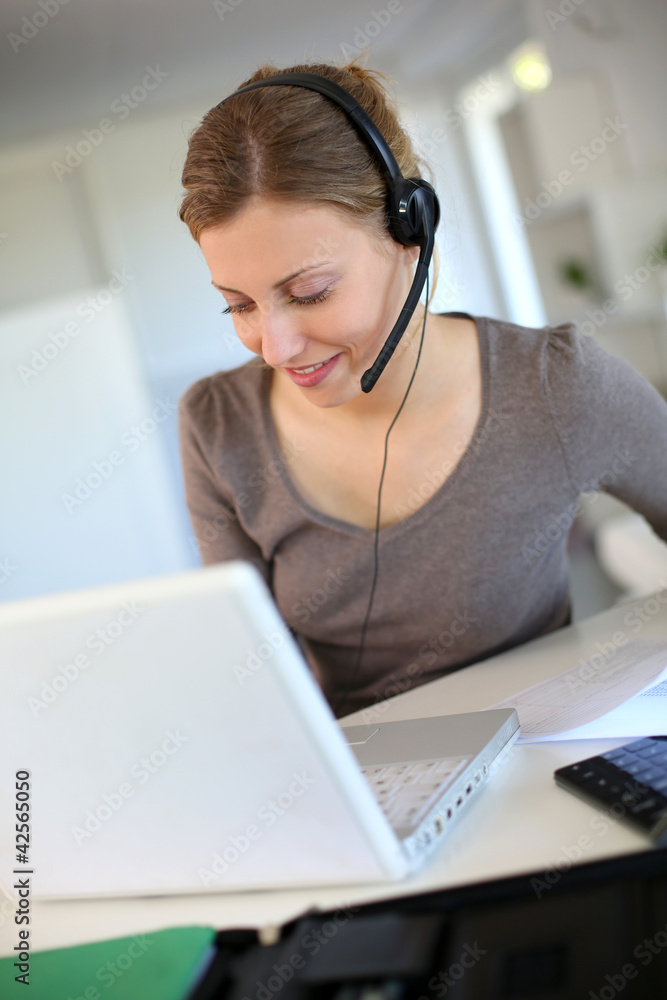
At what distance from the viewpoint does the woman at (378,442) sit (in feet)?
3.07

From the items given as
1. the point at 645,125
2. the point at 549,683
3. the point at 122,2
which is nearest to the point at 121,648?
the point at 549,683

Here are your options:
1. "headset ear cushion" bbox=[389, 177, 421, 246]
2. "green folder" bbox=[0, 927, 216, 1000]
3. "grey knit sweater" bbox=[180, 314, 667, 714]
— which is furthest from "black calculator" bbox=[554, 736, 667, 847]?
"headset ear cushion" bbox=[389, 177, 421, 246]

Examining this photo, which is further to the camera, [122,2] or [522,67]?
[522,67]

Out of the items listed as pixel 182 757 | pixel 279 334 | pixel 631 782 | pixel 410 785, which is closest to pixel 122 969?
pixel 182 757

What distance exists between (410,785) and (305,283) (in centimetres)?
52

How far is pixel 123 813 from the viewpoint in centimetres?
55

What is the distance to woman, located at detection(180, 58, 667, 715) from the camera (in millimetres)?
935

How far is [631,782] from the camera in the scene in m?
0.62

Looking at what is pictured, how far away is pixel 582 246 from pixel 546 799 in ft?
9.71

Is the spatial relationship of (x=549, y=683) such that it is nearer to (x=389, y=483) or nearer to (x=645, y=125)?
(x=389, y=483)

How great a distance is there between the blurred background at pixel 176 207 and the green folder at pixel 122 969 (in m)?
1.55

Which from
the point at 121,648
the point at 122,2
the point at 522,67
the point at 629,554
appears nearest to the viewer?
the point at 121,648

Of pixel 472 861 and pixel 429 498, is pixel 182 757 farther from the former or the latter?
pixel 429 498

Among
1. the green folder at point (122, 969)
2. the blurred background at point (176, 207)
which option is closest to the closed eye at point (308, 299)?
the green folder at point (122, 969)
